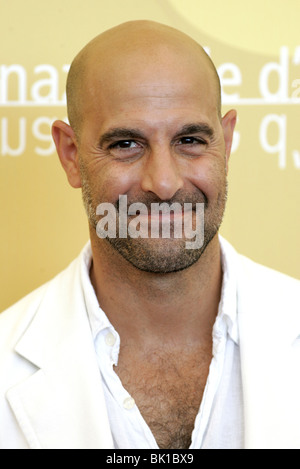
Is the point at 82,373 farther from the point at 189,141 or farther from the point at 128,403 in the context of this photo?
the point at 189,141

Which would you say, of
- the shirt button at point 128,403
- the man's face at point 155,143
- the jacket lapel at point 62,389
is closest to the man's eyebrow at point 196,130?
the man's face at point 155,143

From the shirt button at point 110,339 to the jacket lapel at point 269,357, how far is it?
0.33 m

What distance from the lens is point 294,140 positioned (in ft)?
8.18

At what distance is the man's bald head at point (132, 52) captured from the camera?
1786 millimetres

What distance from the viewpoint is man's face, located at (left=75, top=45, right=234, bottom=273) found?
1727 millimetres

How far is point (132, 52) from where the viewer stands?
5.85 feet

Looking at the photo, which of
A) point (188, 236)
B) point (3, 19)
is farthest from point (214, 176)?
point (3, 19)

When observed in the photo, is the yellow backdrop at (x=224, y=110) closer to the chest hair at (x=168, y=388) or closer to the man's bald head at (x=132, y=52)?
the man's bald head at (x=132, y=52)

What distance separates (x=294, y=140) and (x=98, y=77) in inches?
37.3

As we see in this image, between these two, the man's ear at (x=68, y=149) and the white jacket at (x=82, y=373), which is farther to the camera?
the man's ear at (x=68, y=149)

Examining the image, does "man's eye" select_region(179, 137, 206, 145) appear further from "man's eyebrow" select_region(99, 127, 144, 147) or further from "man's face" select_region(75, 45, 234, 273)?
"man's eyebrow" select_region(99, 127, 144, 147)

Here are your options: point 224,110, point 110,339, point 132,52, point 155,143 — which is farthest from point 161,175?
point 224,110
